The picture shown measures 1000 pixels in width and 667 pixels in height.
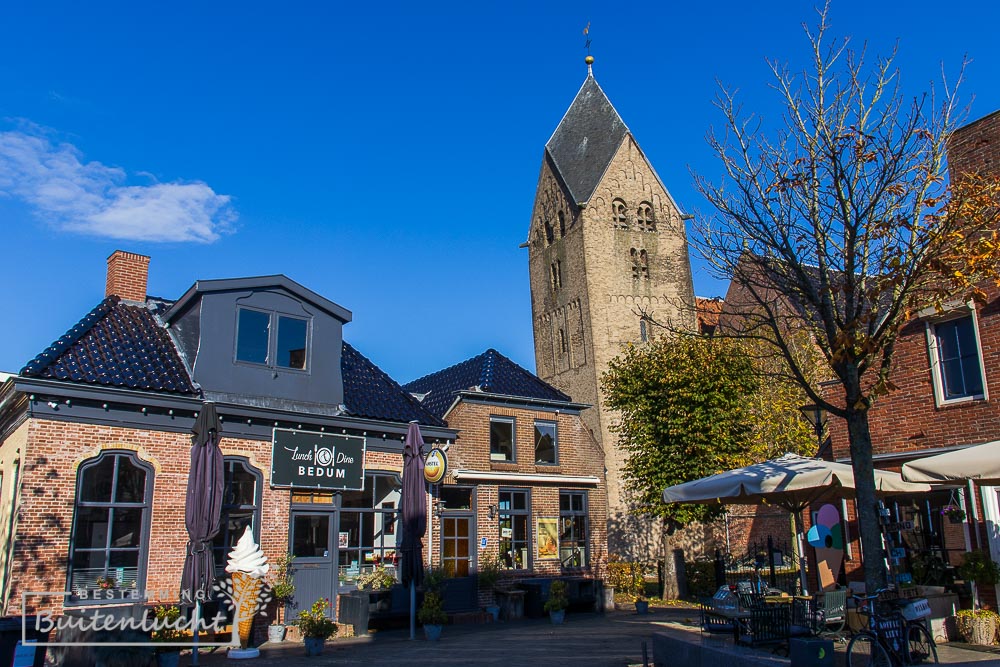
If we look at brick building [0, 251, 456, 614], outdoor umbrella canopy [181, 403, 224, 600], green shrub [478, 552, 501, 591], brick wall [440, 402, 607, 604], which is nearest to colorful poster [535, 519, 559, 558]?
brick wall [440, 402, 607, 604]

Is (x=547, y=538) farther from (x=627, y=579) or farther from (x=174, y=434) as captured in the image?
(x=174, y=434)

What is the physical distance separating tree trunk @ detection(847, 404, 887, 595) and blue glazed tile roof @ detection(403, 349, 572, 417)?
13.1m

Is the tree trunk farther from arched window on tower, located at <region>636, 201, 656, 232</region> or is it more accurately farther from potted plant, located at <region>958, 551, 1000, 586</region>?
arched window on tower, located at <region>636, 201, 656, 232</region>

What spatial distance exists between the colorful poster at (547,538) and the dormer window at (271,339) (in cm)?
795

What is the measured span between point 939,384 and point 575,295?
27879mm

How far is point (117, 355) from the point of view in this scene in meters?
15.0

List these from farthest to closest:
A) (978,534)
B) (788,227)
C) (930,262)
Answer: (978,534)
(788,227)
(930,262)

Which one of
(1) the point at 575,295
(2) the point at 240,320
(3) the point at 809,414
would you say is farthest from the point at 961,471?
(1) the point at 575,295

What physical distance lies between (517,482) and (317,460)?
6.09 metres

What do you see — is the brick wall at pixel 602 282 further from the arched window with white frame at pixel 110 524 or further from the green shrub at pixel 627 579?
the arched window with white frame at pixel 110 524

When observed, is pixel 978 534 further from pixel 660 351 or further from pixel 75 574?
pixel 75 574

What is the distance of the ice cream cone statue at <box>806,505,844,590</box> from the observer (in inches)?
619

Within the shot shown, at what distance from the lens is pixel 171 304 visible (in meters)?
17.8

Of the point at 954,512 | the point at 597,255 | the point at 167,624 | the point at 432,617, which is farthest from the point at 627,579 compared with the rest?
the point at 597,255
